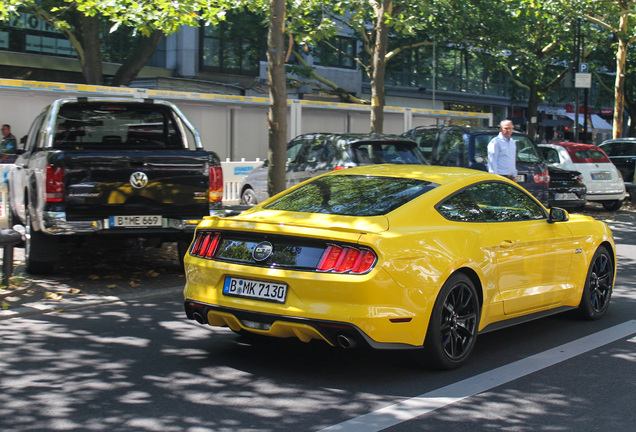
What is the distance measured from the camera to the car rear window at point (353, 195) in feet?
19.6

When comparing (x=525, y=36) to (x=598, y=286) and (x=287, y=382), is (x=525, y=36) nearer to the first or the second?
(x=598, y=286)

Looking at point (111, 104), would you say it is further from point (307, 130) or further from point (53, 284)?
point (307, 130)

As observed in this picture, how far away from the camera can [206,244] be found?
6.04 m

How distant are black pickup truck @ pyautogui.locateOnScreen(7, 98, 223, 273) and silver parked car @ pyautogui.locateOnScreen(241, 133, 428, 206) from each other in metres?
4.26

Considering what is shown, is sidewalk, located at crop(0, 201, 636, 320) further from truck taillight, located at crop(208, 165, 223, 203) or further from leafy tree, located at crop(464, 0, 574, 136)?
leafy tree, located at crop(464, 0, 574, 136)

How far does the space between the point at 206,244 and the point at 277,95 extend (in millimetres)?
5721

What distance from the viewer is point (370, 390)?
5363mm

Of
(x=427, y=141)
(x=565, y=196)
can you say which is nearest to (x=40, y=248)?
(x=427, y=141)

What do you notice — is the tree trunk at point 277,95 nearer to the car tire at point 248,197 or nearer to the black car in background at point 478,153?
the black car in background at point 478,153

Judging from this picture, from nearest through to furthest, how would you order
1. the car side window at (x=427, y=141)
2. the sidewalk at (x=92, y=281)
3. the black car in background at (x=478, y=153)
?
the sidewalk at (x=92, y=281)
the black car in background at (x=478, y=153)
the car side window at (x=427, y=141)

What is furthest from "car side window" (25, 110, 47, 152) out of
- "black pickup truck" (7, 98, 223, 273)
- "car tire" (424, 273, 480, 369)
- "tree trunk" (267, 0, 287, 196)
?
"car tire" (424, 273, 480, 369)

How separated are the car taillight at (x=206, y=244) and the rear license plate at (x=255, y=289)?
0.32m

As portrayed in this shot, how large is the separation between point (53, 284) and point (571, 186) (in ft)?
41.5

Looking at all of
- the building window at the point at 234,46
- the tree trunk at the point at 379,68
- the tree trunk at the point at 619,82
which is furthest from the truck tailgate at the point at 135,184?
the building window at the point at 234,46
